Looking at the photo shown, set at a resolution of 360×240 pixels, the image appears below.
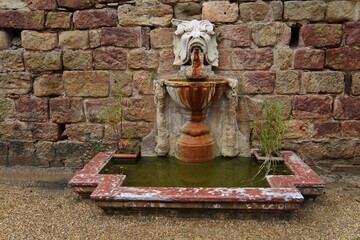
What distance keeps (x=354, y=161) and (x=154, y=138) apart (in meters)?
2.46

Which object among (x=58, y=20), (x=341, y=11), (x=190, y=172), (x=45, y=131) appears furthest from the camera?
(x=45, y=131)

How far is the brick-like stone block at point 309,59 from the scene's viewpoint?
134 inches

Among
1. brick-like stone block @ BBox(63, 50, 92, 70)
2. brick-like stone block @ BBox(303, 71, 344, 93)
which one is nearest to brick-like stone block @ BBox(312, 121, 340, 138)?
brick-like stone block @ BBox(303, 71, 344, 93)

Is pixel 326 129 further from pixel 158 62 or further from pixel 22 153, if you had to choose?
pixel 22 153

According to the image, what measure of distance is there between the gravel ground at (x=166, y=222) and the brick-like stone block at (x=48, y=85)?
130cm

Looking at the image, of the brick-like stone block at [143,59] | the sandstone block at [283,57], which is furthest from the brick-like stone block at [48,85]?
the sandstone block at [283,57]

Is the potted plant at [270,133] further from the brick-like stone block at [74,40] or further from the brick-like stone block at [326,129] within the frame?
the brick-like stone block at [74,40]

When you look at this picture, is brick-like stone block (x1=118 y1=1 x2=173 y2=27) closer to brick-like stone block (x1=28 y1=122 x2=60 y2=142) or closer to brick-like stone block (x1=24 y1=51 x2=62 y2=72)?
brick-like stone block (x1=24 y1=51 x2=62 y2=72)

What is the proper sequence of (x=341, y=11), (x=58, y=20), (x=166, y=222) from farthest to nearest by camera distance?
1. (x=58, y=20)
2. (x=341, y=11)
3. (x=166, y=222)

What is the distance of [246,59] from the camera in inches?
137

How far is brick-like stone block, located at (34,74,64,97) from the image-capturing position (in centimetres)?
363

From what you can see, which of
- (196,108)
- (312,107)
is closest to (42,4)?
(196,108)

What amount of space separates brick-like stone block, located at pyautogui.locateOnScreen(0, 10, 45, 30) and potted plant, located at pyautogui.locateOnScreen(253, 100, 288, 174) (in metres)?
2.86

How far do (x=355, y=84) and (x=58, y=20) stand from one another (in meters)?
3.60
